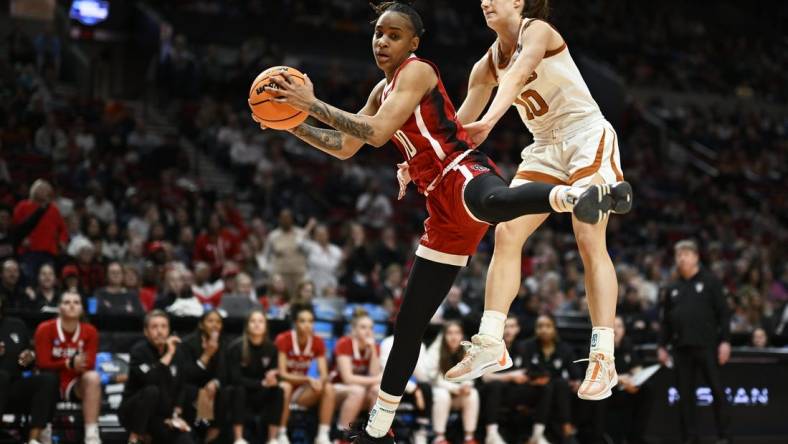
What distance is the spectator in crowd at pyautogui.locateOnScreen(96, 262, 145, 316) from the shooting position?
34.2ft

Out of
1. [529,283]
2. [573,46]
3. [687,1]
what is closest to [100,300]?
[529,283]

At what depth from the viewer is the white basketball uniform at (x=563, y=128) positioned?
16.3 ft

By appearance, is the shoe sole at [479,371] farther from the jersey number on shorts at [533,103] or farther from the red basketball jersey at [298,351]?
the red basketball jersey at [298,351]

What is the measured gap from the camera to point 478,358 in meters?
4.89

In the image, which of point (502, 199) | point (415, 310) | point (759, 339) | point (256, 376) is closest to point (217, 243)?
point (256, 376)

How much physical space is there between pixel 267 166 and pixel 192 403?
7.89 m

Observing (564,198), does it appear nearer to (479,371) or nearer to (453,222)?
(453,222)

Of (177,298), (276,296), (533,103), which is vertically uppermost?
(533,103)

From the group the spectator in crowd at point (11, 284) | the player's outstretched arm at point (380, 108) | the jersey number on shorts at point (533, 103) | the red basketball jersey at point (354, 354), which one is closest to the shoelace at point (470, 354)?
the player's outstretched arm at point (380, 108)

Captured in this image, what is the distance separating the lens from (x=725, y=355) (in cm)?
1018

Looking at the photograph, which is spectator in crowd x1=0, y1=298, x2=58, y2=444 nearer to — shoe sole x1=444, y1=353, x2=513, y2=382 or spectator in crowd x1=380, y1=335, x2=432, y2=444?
spectator in crowd x1=380, y1=335, x2=432, y2=444

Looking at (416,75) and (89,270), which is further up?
(416,75)

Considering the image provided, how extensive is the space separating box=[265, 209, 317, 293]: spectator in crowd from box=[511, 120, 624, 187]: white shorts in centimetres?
816

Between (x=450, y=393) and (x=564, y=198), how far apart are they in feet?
20.5
